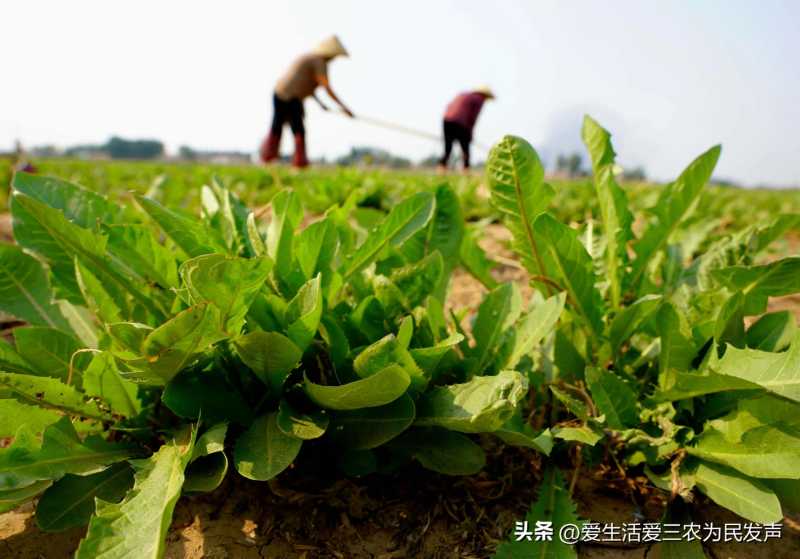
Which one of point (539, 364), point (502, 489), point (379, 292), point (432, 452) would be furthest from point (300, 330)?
point (539, 364)

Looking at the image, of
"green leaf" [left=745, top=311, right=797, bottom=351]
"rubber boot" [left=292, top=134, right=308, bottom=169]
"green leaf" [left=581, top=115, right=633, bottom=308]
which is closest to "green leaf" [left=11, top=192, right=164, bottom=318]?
"green leaf" [left=581, top=115, right=633, bottom=308]

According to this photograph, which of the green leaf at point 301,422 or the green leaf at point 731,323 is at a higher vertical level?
the green leaf at point 731,323

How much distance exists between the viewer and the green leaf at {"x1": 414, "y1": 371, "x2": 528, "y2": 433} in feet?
3.47

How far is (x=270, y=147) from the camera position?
11.3 m

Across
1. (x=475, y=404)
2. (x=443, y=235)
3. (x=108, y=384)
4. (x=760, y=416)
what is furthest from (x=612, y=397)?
(x=108, y=384)

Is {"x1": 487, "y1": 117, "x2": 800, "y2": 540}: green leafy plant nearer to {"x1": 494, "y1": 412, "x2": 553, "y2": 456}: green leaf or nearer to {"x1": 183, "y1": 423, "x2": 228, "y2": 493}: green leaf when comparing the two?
{"x1": 494, "y1": 412, "x2": 553, "y2": 456}: green leaf

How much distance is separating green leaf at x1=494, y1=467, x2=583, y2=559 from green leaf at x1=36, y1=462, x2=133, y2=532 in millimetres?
857

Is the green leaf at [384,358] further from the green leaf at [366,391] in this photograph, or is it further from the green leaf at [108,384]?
the green leaf at [108,384]

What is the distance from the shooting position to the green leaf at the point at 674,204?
5.67 feet

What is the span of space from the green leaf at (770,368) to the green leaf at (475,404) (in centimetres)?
52

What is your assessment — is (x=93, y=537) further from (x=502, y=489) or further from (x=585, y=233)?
(x=585, y=233)

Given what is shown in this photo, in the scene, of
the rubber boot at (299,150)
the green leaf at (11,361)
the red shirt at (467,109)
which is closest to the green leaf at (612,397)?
the green leaf at (11,361)

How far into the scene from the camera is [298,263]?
58.3 inches

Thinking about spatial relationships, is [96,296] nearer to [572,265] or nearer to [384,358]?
[384,358]
